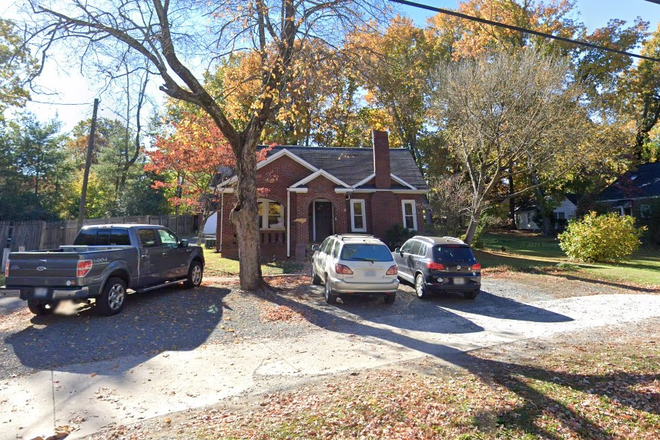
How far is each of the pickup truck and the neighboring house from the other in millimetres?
32596

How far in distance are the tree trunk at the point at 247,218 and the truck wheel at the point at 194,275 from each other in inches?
59.3

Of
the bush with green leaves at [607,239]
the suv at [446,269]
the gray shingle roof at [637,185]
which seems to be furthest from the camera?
the gray shingle roof at [637,185]

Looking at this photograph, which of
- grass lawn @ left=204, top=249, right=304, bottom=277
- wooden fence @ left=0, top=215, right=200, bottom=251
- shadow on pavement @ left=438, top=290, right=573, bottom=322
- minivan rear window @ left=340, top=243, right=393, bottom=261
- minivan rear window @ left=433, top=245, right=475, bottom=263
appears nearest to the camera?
shadow on pavement @ left=438, top=290, right=573, bottom=322

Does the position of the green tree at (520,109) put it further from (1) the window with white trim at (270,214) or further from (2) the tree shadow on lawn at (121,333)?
(2) the tree shadow on lawn at (121,333)

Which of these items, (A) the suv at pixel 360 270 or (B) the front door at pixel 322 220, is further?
(B) the front door at pixel 322 220

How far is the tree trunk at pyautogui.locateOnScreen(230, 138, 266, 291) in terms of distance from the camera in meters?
10.3

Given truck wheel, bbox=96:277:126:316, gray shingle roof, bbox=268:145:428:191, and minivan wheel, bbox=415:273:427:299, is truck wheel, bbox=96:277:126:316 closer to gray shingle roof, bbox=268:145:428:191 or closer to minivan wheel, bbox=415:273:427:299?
minivan wheel, bbox=415:273:427:299

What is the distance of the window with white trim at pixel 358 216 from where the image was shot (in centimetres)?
2080

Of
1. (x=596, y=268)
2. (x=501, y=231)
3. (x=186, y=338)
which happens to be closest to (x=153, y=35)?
(x=186, y=338)

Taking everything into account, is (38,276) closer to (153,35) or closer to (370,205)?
(153,35)

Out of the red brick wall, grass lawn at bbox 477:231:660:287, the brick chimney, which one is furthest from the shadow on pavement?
the brick chimney

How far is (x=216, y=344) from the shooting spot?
6.72 m

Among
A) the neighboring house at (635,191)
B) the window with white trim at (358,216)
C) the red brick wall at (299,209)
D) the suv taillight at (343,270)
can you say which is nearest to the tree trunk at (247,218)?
the suv taillight at (343,270)

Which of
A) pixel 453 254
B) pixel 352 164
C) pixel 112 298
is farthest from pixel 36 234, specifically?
pixel 453 254
